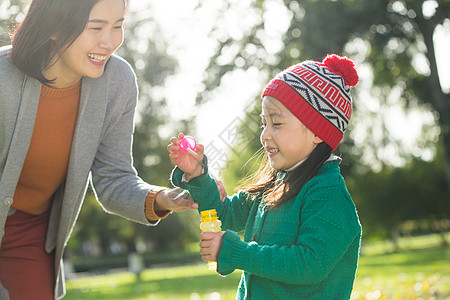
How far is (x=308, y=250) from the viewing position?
2.23m

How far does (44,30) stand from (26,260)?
4.10 feet

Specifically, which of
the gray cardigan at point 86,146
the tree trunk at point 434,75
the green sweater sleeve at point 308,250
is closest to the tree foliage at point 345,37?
the tree trunk at point 434,75

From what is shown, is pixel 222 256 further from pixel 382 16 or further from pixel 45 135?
pixel 382 16

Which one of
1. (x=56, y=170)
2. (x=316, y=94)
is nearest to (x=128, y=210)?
(x=56, y=170)

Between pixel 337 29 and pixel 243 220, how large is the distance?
24.9 ft

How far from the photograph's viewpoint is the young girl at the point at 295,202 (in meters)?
2.25

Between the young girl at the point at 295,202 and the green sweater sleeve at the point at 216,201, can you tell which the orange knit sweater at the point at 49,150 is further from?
the young girl at the point at 295,202

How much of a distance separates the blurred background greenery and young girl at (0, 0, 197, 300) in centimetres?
47

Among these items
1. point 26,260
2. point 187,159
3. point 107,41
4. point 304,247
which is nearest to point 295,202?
point 304,247

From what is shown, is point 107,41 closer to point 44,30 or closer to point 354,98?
point 44,30

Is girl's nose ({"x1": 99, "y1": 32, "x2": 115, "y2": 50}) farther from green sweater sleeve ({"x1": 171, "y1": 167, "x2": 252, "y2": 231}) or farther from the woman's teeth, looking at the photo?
green sweater sleeve ({"x1": 171, "y1": 167, "x2": 252, "y2": 231})

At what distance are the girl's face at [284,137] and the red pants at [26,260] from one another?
5.03 feet

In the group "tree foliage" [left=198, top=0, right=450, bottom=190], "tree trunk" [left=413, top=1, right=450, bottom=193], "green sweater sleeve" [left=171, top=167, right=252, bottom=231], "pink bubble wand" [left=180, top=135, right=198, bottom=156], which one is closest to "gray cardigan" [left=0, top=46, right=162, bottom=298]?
"green sweater sleeve" [left=171, top=167, right=252, bottom=231]

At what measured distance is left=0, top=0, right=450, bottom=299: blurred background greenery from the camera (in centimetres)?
988
